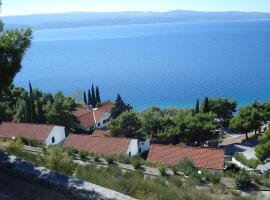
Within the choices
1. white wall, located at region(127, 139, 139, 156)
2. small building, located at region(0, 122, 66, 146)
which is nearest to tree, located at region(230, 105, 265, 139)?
white wall, located at region(127, 139, 139, 156)

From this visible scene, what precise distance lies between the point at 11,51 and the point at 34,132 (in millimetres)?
14597

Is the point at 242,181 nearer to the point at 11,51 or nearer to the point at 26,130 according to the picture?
the point at 11,51

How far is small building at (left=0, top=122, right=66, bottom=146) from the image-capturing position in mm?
22250

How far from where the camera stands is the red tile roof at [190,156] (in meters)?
17.3

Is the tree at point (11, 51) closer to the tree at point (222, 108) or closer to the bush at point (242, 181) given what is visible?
the bush at point (242, 181)

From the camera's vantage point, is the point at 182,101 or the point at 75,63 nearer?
the point at 182,101

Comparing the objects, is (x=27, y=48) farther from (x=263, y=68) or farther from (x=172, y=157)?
(x=263, y=68)

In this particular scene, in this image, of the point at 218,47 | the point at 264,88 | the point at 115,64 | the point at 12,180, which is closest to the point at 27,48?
the point at 12,180

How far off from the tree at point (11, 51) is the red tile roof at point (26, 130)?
13.8m

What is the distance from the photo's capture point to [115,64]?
371 feet

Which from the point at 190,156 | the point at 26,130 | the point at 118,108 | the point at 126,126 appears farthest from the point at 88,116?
the point at 190,156

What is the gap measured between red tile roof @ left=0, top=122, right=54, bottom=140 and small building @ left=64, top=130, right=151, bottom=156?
1825 millimetres

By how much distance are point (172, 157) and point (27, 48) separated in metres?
10.9

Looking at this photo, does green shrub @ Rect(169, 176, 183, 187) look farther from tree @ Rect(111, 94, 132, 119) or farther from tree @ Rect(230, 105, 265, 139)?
tree @ Rect(111, 94, 132, 119)
